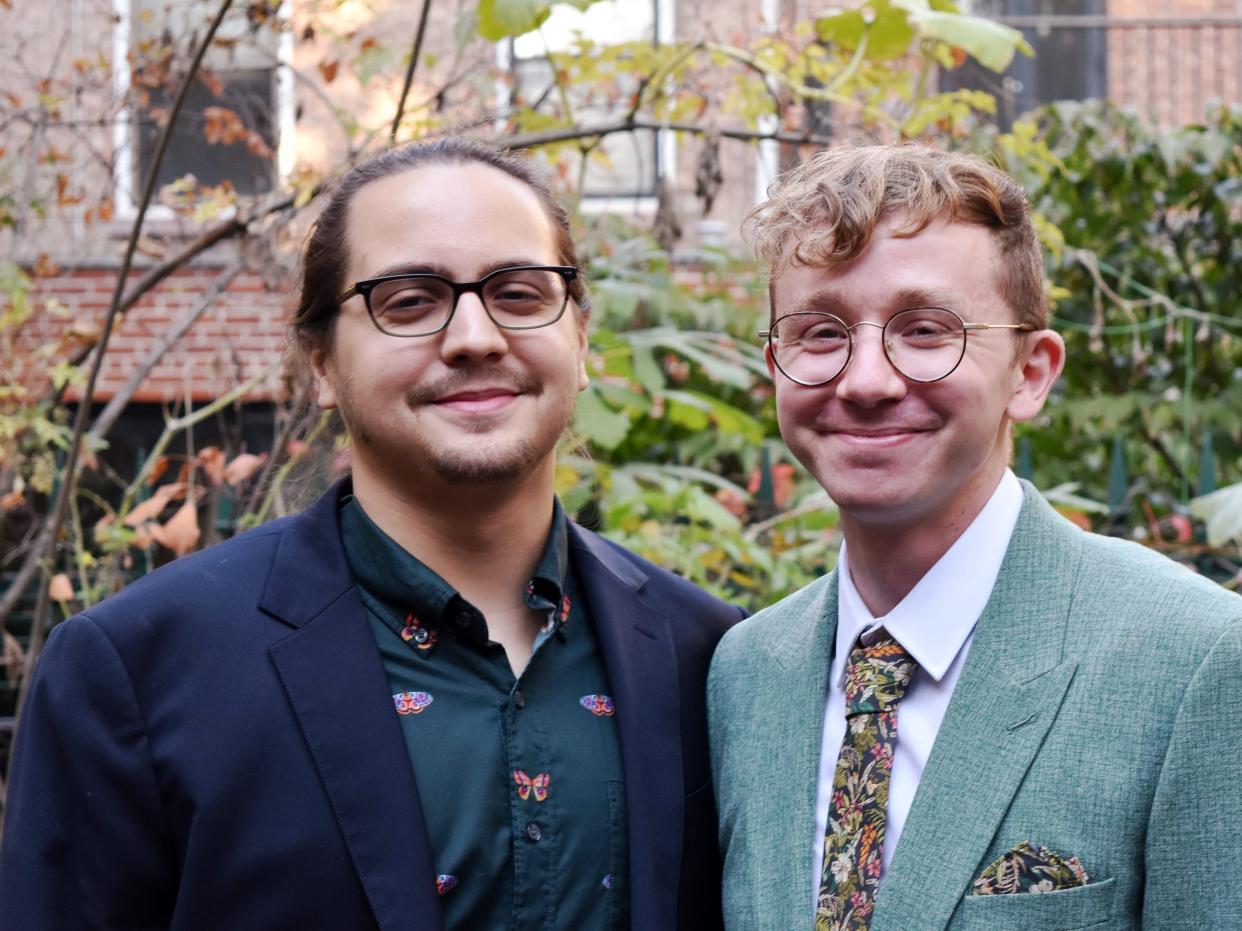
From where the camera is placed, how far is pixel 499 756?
2135mm

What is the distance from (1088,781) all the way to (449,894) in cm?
94

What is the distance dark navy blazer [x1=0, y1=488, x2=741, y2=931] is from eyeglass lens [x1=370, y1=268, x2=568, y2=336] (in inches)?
17.9

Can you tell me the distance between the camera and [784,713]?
7.43ft

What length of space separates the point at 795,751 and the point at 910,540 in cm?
39

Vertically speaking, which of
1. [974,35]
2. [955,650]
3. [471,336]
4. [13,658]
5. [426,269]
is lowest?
[13,658]

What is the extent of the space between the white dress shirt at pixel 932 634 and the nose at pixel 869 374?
10.4 inches

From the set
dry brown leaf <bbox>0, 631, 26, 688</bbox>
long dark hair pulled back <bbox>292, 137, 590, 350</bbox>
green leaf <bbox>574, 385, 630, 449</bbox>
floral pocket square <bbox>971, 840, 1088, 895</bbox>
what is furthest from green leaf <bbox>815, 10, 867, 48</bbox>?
dry brown leaf <bbox>0, 631, 26, 688</bbox>

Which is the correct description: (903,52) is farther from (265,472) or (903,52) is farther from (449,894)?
(449,894)

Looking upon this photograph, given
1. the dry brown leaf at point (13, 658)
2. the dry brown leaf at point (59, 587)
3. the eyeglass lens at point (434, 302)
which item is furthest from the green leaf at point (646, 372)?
the eyeglass lens at point (434, 302)

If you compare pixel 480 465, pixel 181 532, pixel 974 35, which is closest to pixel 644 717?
pixel 480 465

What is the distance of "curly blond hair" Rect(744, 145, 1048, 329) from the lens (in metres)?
2.04

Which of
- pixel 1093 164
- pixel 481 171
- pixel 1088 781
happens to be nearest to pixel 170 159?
pixel 1093 164

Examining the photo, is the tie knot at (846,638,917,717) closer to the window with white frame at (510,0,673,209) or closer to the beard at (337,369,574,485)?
the beard at (337,369,574,485)

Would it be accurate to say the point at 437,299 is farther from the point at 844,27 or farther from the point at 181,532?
the point at 844,27
